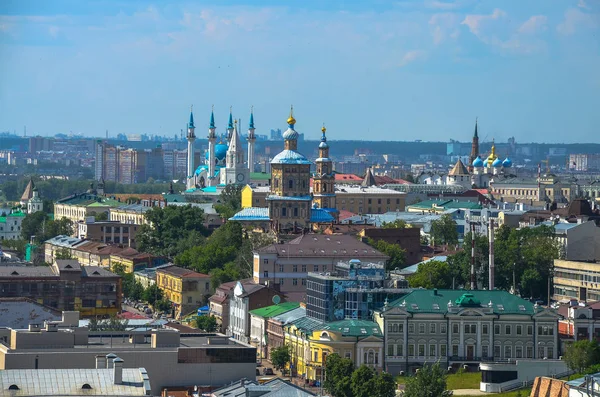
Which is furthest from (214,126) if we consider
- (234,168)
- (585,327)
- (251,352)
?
(251,352)

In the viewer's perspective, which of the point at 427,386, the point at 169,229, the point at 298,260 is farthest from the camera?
the point at 169,229

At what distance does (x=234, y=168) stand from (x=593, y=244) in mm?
58237

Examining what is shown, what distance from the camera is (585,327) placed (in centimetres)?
5916

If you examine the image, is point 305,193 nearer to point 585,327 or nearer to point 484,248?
point 484,248

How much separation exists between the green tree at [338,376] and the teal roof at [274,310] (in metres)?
11.2

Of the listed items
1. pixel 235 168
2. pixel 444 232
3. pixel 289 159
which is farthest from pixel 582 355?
pixel 235 168

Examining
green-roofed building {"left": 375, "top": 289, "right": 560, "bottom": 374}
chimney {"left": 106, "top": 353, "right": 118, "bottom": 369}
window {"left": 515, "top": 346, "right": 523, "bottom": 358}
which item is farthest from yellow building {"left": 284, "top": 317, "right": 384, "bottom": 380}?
chimney {"left": 106, "top": 353, "right": 118, "bottom": 369}

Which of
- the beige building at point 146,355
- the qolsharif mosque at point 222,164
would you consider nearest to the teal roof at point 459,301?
the beige building at point 146,355

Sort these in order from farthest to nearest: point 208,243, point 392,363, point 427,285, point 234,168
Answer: point 234,168 < point 208,243 < point 427,285 < point 392,363

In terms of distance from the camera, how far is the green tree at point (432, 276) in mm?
69188

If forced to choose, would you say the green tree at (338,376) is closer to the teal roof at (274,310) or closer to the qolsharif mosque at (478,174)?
the teal roof at (274,310)

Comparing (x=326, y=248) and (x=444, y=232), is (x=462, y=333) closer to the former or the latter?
(x=326, y=248)

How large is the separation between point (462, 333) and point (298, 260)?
1806 cm

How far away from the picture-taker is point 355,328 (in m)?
58.2
